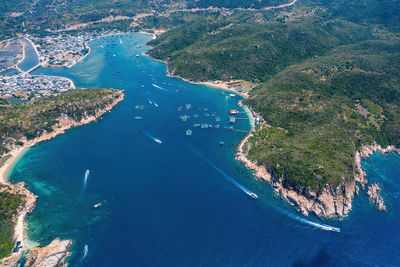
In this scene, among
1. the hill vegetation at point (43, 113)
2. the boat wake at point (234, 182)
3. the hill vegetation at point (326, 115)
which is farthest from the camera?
the hill vegetation at point (43, 113)

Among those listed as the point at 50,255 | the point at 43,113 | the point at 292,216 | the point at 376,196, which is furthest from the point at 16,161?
the point at 376,196

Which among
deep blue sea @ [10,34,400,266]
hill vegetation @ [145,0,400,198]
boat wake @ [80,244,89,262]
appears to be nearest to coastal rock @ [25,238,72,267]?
deep blue sea @ [10,34,400,266]

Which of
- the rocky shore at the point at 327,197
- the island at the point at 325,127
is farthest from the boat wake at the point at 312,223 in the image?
the island at the point at 325,127

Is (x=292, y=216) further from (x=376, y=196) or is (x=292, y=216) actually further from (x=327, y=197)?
(x=376, y=196)

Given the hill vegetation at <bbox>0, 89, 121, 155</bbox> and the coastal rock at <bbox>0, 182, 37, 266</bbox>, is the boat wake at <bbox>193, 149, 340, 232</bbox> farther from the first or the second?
the hill vegetation at <bbox>0, 89, 121, 155</bbox>

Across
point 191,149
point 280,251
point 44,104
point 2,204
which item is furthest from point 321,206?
point 44,104

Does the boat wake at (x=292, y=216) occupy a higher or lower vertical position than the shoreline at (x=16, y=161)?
lower

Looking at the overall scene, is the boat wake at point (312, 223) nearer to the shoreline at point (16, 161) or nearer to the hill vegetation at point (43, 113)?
the shoreline at point (16, 161)
